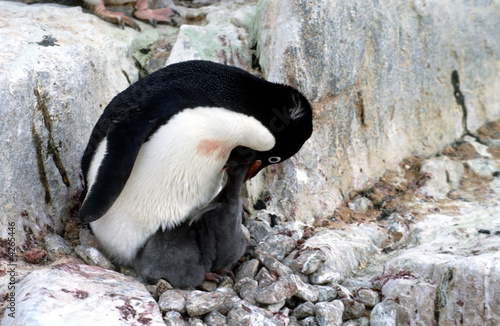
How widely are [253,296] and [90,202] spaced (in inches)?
28.1

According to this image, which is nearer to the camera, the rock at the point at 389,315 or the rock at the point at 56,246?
the rock at the point at 389,315

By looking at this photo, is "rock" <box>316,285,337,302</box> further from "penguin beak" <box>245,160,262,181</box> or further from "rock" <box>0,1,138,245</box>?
"rock" <box>0,1,138,245</box>

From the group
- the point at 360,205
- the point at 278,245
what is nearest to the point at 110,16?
the point at 278,245

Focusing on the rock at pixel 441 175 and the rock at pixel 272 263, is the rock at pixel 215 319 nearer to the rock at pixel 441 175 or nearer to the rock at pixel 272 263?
the rock at pixel 272 263

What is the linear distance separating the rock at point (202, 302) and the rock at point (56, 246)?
581 mm

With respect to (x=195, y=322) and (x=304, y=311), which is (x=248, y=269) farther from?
(x=195, y=322)

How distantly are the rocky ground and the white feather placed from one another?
0.50 ft

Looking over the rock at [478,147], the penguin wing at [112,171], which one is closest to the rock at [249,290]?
the penguin wing at [112,171]

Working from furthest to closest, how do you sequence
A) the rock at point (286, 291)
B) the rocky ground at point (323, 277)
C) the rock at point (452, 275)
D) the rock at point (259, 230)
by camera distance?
the rock at point (259, 230)
the rock at point (286, 291)
the rock at point (452, 275)
the rocky ground at point (323, 277)

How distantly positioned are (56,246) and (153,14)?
5.73 feet

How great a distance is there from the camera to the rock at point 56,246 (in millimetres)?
2152

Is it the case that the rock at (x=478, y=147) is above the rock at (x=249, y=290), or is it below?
above

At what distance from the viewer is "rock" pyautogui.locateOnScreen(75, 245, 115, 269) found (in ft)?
7.06

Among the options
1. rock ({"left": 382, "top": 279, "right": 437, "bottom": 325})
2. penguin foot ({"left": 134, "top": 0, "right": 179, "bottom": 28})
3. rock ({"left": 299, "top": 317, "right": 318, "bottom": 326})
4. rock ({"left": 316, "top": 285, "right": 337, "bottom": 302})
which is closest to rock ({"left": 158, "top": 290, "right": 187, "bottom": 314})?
rock ({"left": 299, "top": 317, "right": 318, "bottom": 326})
